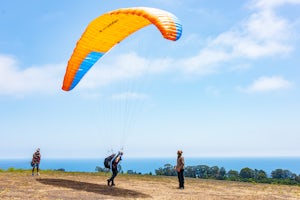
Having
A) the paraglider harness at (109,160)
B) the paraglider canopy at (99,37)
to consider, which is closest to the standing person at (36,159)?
the paraglider canopy at (99,37)

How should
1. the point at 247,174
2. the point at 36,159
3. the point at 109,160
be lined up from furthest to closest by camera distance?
the point at 247,174 → the point at 36,159 → the point at 109,160

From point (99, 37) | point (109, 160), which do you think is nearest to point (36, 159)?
point (109, 160)

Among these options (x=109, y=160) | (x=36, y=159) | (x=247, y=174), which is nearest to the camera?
(x=109, y=160)

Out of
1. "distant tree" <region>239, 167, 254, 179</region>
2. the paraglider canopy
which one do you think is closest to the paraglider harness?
the paraglider canopy

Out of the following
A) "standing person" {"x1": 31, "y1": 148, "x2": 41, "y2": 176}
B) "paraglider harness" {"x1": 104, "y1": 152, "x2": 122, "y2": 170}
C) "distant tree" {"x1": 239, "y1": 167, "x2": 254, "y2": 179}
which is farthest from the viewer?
"distant tree" {"x1": 239, "y1": 167, "x2": 254, "y2": 179}

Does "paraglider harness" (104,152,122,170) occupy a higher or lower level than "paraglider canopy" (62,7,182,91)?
lower

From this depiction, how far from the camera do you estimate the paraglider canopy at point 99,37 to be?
1795cm

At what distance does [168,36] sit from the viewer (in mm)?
14477

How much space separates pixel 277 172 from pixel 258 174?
229 inches

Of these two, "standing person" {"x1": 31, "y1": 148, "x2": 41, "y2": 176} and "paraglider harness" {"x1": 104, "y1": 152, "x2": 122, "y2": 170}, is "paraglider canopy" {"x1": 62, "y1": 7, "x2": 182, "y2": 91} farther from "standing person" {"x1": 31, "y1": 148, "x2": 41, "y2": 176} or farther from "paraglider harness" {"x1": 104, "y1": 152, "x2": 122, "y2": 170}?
"standing person" {"x1": 31, "y1": 148, "x2": 41, "y2": 176}

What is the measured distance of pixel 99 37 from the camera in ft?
62.0

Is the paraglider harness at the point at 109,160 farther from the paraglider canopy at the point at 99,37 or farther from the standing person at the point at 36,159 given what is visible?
the standing person at the point at 36,159

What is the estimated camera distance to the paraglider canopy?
1795 centimetres

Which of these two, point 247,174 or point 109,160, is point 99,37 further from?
point 247,174
